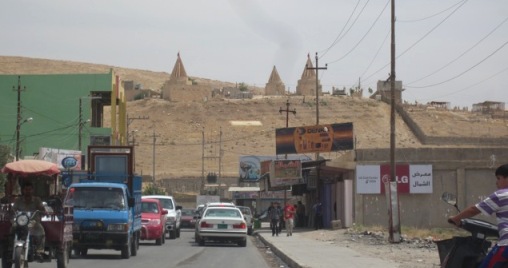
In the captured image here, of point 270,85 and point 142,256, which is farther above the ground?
point 270,85

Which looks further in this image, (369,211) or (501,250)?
(369,211)

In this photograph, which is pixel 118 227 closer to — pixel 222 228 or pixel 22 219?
pixel 22 219

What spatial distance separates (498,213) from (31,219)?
9369 mm

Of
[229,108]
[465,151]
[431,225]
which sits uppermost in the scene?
[229,108]

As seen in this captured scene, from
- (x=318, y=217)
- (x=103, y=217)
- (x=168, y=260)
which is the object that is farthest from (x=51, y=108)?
(x=168, y=260)

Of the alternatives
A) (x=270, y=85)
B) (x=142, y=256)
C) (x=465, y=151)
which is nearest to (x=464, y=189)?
(x=465, y=151)

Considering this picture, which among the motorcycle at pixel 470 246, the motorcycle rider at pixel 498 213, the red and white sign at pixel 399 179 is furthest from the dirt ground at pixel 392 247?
the motorcycle rider at pixel 498 213

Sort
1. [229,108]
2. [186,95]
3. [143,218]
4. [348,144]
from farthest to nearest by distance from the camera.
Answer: [186,95], [229,108], [348,144], [143,218]

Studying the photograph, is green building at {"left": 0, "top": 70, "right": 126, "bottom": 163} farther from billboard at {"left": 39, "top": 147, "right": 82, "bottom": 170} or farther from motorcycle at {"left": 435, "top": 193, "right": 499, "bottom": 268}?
motorcycle at {"left": 435, "top": 193, "right": 499, "bottom": 268}

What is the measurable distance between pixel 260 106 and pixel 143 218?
11700cm

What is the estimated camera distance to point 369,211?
44594 millimetres

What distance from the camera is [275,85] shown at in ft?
582

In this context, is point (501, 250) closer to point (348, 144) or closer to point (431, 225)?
point (431, 225)

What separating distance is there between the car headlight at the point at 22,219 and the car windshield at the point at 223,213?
1812cm
